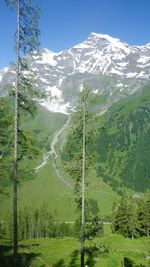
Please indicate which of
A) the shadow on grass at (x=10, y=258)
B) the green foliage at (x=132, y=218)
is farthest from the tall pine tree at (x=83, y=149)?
the green foliage at (x=132, y=218)

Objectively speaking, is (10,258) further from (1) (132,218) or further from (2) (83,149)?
(1) (132,218)

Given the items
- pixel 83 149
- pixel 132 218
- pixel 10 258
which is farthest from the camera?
pixel 132 218

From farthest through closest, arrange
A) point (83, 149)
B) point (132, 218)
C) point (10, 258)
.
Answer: point (132, 218) → point (10, 258) → point (83, 149)

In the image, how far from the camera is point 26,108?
87.9 ft

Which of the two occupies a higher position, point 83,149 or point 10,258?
point 83,149

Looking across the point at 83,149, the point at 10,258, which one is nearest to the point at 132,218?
the point at 10,258

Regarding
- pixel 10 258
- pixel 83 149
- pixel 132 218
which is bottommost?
pixel 132 218

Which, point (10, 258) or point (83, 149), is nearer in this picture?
point (83, 149)

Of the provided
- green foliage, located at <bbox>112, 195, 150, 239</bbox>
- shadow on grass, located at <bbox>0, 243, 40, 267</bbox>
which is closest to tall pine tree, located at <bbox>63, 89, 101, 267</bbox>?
shadow on grass, located at <bbox>0, 243, 40, 267</bbox>

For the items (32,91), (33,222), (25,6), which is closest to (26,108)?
(32,91)

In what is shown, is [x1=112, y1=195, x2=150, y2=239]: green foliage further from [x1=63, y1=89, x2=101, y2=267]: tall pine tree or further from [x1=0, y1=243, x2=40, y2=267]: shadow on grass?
[x1=63, y1=89, x2=101, y2=267]: tall pine tree

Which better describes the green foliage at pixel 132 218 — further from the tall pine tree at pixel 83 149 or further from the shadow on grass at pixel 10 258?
the tall pine tree at pixel 83 149

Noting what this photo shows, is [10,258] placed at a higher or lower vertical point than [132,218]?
higher

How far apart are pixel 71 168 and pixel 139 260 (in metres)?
25.7
